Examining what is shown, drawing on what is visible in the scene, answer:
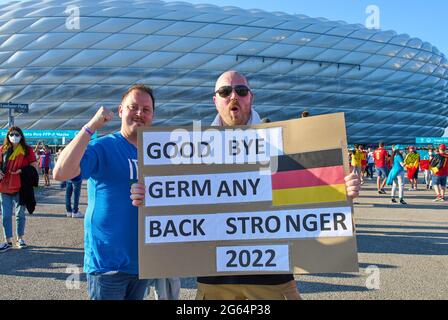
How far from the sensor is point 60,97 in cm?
3038

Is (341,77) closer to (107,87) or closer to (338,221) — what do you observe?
(107,87)

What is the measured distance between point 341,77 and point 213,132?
37.2 m

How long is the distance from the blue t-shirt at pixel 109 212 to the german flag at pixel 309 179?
786 mm

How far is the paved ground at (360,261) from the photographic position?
3289 millimetres

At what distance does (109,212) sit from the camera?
5.93ft

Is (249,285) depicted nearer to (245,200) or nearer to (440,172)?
(245,200)

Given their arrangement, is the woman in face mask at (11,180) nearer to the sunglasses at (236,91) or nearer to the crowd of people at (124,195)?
the crowd of people at (124,195)

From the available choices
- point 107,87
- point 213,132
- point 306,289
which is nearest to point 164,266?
point 213,132

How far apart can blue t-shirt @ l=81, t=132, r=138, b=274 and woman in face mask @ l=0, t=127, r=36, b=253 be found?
3.91 m

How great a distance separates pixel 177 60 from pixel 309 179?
3141cm

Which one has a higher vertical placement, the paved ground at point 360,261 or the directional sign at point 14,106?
the directional sign at point 14,106

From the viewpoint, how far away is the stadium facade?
3027 cm

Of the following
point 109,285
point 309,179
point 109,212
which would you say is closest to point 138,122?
point 109,212

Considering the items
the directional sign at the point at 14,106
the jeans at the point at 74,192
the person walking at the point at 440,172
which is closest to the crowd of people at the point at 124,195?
the jeans at the point at 74,192
